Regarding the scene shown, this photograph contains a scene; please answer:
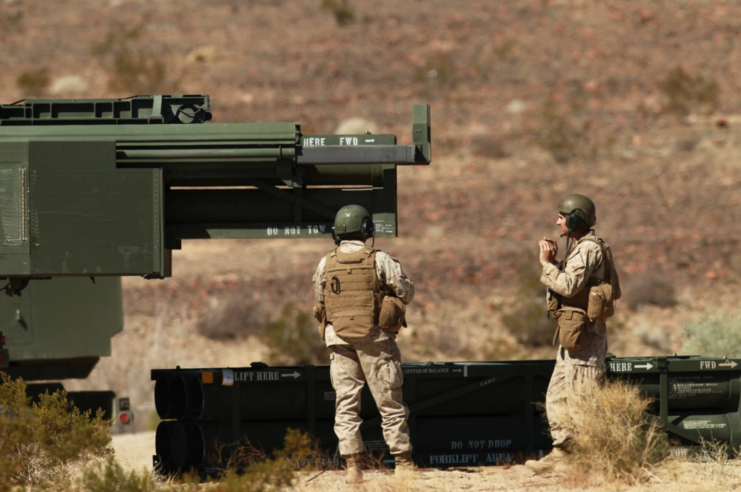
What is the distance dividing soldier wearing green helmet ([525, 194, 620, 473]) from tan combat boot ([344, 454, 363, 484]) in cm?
149

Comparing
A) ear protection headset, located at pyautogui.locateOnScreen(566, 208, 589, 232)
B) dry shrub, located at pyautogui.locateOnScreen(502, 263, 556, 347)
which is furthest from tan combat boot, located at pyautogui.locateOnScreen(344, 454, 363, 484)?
dry shrub, located at pyautogui.locateOnScreen(502, 263, 556, 347)

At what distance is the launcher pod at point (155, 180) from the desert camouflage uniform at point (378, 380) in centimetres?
69

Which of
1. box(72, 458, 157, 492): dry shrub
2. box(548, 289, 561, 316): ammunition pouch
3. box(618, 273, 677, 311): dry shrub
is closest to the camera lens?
box(72, 458, 157, 492): dry shrub

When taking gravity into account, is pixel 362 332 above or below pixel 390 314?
below

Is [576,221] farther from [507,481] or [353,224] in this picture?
[507,481]

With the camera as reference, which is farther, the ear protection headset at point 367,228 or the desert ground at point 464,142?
the desert ground at point 464,142

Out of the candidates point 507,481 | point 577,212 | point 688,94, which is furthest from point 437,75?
point 507,481

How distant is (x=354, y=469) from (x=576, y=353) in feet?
6.44

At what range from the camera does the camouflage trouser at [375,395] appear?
7.31 meters

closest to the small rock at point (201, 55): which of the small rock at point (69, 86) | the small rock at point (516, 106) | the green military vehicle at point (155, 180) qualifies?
the small rock at point (69, 86)

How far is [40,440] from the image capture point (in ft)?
21.5

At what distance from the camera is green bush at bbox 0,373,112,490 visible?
645 centimetres

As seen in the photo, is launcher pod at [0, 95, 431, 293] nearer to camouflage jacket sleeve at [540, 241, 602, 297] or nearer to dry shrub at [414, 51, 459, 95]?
camouflage jacket sleeve at [540, 241, 602, 297]

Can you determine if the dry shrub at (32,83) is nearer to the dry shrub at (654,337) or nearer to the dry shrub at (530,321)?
the dry shrub at (530,321)
